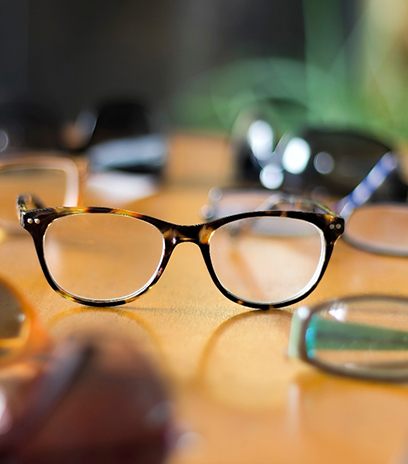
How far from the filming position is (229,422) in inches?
13.4

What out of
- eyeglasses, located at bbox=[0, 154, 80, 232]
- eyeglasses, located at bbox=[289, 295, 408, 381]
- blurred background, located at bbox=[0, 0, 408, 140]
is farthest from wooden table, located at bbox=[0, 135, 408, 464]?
blurred background, located at bbox=[0, 0, 408, 140]

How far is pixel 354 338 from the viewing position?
42 centimetres

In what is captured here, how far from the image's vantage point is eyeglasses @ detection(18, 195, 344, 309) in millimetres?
504

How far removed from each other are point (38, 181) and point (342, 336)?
0.55 metres

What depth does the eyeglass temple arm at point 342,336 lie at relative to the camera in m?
0.41

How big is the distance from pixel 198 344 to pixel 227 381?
0.17ft

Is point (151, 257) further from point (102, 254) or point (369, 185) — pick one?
point (369, 185)

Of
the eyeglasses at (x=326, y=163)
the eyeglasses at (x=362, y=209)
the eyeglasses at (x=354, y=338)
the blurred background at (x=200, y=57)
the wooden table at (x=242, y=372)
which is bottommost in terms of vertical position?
the wooden table at (x=242, y=372)

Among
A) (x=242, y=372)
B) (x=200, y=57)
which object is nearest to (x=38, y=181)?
(x=242, y=372)

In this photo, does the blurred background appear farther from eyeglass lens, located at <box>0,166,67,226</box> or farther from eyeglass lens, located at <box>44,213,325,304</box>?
eyeglass lens, located at <box>44,213,325,304</box>

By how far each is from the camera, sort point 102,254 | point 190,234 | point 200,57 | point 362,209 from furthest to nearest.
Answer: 1. point 200,57
2. point 362,209
3. point 102,254
4. point 190,234

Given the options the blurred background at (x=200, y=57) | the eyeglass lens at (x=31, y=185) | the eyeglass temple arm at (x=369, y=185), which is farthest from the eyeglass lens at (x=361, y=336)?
the blurred background at (x=200, y=57)

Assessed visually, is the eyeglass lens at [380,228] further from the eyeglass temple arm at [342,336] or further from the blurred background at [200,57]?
the blurred background at [200,57]

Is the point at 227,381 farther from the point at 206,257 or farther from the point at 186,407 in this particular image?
the point at 206,257
